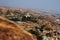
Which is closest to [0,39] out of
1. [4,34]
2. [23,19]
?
[4,34]

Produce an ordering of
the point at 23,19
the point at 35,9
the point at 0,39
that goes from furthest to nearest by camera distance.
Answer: the point at 35,9
the point at 23,19
the point at 0,39

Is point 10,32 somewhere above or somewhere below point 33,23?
above

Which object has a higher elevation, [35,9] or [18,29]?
[18,29]

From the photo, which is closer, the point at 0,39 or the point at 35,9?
the point at 0,39

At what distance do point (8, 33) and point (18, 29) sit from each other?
6 centimetres

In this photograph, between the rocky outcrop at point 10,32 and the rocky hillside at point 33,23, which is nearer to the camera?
the rocky outcrop at point 10,32

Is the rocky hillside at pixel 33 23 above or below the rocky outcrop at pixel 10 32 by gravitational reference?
below

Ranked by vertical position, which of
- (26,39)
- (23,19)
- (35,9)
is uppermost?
(26,39)

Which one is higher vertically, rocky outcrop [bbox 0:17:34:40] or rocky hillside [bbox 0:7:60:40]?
rocky outcrop [bbox 0:17:34:40]

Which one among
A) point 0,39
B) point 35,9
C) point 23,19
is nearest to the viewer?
point 0,39

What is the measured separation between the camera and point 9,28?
0.92 meters

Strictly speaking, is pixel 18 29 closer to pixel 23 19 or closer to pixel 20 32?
pixel 20 32

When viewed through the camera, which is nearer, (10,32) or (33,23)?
(10,32)

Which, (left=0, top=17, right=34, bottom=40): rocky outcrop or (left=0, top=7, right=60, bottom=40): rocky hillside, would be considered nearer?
(left=0, top=17, right=34, bottom=40): rocky outcrop
